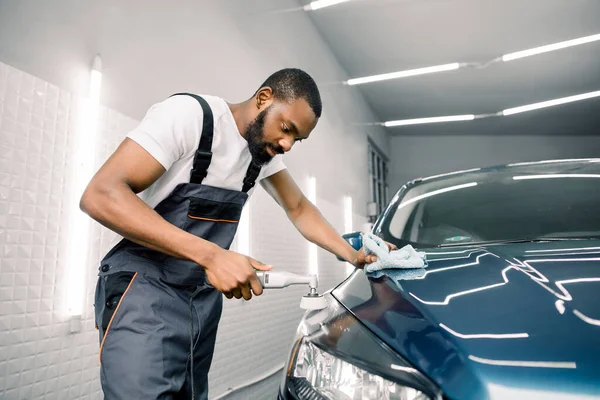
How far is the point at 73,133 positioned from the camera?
1.59m

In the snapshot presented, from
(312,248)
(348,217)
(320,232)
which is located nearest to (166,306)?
(320,232)

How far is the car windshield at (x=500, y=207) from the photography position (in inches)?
51.8

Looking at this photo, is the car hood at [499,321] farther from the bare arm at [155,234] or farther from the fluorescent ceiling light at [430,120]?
the fluorescent ceiling light at [430,120]

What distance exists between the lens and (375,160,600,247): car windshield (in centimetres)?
132

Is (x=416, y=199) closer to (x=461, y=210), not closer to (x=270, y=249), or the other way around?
(x=461, y=210)

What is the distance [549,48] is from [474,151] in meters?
3.79

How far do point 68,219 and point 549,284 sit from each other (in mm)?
1609

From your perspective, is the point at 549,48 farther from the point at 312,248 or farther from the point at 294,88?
the point at 294,88

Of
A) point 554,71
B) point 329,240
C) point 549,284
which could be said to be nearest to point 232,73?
point 329,240

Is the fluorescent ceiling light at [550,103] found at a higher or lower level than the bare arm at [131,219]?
higher

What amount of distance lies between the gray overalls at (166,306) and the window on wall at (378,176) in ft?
18.5

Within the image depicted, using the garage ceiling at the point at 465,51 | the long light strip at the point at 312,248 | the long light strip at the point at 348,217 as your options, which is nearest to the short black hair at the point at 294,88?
the long light strip at the point at 312,248

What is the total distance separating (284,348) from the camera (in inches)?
123

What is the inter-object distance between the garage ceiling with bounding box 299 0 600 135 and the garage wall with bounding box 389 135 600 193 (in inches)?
42.9
